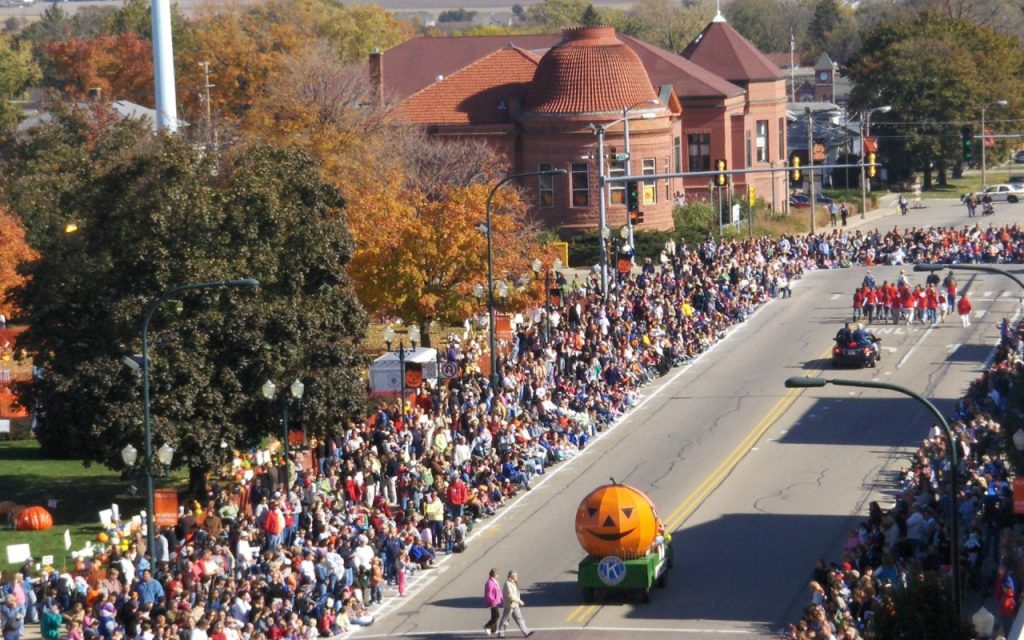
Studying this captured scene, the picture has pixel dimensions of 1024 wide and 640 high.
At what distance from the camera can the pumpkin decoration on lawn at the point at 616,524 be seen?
Result: 31.4 m

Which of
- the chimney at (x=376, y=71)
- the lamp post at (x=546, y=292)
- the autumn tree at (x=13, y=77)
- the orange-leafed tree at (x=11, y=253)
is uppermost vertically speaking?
the autumn tree at (x=13, y=77)

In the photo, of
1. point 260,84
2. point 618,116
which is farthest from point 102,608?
point 260,84

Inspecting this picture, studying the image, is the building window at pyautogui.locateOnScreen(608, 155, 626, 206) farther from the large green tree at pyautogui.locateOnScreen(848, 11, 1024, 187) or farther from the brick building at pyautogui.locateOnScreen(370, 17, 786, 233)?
the large green tree at pyautogui.locateOnScreen(848, 11, 1024, 187)

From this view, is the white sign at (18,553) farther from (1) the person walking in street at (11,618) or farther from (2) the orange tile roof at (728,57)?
(2) the orange tile roof at (728,57)

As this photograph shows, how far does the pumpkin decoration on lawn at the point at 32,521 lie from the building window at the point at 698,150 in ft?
190

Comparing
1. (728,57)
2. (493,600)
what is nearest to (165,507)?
(493,600)

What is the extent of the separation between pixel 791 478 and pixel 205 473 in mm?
13651

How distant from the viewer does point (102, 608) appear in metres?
30.1

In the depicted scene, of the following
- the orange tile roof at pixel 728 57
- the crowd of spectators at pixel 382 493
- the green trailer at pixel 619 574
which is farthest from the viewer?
the orange tile roof at pixel 728 57

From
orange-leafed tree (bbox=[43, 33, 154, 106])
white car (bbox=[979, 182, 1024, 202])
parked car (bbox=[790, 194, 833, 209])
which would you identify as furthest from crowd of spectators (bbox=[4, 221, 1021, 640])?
orange-leafed tree (bbox=[43, 33, 154, 106])

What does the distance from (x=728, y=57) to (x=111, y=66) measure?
40479mm

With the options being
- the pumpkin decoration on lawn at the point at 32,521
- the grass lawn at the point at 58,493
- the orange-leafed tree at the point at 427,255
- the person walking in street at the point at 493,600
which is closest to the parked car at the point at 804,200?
the orange-leafed tree at the point at 427,255

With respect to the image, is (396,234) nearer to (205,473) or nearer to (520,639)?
(205,473)

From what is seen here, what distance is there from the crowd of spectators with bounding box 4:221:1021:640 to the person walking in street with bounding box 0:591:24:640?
0.39m
